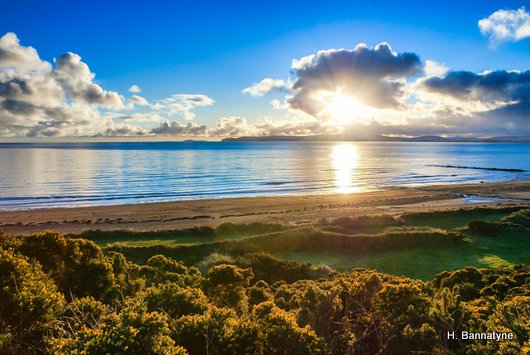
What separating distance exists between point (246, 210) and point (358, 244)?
22484 mm

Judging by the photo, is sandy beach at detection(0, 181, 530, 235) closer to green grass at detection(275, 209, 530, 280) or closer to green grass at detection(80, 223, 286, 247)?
green grass at detection(80, 223, 286, 247)

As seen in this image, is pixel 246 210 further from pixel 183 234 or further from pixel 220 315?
pixel 220 315

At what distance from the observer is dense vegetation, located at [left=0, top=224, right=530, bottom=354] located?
6398mm

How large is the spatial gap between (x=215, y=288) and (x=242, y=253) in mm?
15557

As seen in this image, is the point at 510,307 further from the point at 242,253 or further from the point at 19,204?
the point at 19,204

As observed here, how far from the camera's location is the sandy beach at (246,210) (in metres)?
41.0

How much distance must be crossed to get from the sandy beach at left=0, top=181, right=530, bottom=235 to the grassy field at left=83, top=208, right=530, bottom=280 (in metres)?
4.99

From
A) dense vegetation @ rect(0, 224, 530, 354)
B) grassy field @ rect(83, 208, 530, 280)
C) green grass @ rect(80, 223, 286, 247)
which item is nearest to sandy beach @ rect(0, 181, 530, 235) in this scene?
green grass @ rect(80, 223, 286, 247)

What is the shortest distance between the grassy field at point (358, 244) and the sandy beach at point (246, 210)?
4.99 metres

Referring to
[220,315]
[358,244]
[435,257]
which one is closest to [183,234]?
[358,244]

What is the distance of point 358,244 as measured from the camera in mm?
29953

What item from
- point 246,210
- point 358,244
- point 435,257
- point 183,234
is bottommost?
point 246,210

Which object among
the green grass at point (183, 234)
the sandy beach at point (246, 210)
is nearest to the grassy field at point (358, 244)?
the green grass at point (183, 234)

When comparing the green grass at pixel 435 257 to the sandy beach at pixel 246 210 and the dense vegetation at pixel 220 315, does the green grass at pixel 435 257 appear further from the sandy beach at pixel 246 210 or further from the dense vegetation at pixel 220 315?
the sandy beach at pixel 246 210
